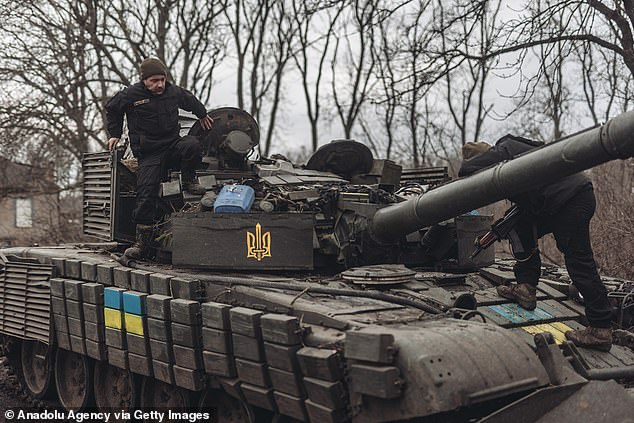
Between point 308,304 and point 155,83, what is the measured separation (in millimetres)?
3747

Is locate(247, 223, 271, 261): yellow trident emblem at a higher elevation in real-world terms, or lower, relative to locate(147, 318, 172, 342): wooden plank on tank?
higher

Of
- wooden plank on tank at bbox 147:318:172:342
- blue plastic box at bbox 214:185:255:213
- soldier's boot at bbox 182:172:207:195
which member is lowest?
wooden plank on tank at bbox 147:318:172:342

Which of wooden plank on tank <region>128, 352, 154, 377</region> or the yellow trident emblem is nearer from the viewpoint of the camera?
the yellow trident emblem

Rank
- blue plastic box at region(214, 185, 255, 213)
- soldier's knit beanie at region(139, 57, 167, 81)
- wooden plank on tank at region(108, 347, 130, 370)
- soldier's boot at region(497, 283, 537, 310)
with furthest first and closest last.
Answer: soldier's knit beanie at region(139, 57, 167, 81) → wooden plank on tank at region(108, 347, 130, 370) → blue plastic box at region(214, 185, 255, 213) → soldier's boot at region(497, 283, 537, 310)

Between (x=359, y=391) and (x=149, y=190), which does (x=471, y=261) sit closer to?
(x=359, y=391)

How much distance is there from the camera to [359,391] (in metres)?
5.15

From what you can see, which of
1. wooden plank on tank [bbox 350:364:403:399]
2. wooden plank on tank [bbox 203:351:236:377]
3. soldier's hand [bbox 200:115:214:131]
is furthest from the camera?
soldier's hand [bbox 200:115:214:131]

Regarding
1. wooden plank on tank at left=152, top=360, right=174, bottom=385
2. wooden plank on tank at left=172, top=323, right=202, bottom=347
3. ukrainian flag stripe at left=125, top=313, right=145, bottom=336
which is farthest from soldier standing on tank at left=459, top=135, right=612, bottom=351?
ukrainian flag stripe at left=125, top=313, right=145, bottom=336

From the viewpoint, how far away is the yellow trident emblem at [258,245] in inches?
283

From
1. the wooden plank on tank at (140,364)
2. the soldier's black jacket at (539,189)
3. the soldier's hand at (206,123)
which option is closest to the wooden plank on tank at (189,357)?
the wooden plank on tank at (140,364)

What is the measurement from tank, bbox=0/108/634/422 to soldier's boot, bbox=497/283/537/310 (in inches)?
5.8

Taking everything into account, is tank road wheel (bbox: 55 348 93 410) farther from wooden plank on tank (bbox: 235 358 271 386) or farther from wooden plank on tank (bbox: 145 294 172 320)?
wooden plank on tank (bbox: 235 358 271 386)

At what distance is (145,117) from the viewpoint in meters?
8.62

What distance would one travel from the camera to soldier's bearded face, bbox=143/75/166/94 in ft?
28.3
